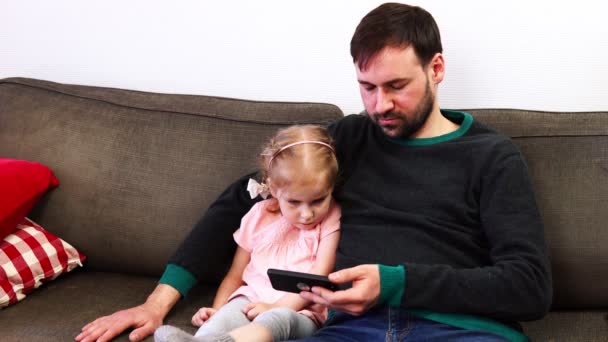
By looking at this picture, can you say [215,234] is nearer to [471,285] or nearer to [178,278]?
[178,278]

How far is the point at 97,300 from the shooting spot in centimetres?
177

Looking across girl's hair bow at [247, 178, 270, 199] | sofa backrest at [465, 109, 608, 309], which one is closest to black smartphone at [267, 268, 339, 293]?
girl's hair bow at [247, 178, 270, 199]

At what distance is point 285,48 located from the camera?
6.84ft

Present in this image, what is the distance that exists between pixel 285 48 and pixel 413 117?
→ 0.66 m

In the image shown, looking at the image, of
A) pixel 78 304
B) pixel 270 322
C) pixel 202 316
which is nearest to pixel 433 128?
pixel 270 322

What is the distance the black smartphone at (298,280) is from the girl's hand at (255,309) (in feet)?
0.64

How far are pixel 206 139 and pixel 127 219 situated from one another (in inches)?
12.4

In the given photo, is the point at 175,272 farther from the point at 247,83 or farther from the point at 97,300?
the point at 247,83

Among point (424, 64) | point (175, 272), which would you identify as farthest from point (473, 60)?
point (175, 272)

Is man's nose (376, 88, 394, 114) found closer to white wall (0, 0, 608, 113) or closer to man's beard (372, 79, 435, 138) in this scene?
man's beard (372, 79, 435, 138)

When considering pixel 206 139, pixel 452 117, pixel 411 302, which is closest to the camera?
pixel 411 302

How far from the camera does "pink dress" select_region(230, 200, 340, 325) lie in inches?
65.6

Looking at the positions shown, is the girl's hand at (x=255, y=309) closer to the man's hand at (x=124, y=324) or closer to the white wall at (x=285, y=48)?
the man's hand at (x=124, y=324)

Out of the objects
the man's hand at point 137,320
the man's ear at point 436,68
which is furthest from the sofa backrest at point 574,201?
the man's hand at point 137,320
